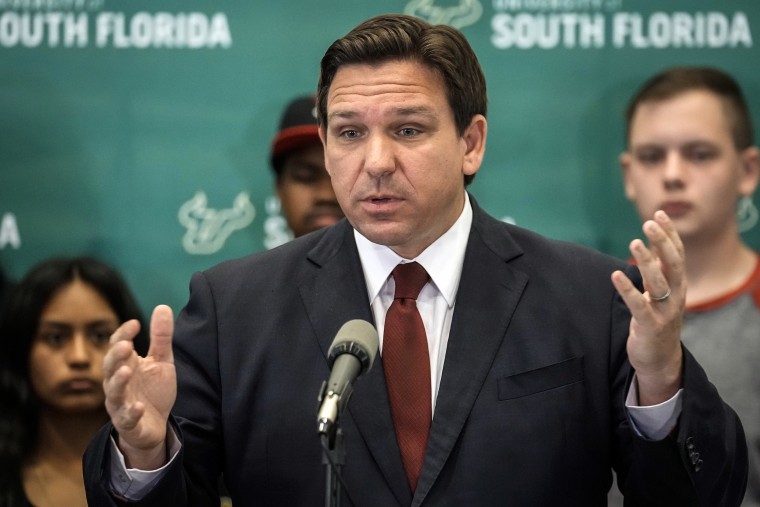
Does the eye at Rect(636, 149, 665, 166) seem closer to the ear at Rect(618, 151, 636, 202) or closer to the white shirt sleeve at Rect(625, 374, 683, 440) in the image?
the ear at Rect(618, 151, 636, 202)

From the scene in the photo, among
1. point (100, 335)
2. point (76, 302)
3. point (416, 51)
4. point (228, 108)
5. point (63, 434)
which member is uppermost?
point (416, 51)

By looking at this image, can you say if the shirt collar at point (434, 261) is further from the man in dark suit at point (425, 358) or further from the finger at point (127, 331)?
the finger at point (127, 331)

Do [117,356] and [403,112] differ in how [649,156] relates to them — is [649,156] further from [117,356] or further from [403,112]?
[117,356]

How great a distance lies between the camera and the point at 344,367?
212cm

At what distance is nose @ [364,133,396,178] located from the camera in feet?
8.93

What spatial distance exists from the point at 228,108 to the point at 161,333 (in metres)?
2.35

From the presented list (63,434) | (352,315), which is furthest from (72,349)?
(352,315)

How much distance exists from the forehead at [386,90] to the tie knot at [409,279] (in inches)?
14.7

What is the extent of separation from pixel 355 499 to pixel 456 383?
0.34 m

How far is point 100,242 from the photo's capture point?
4699mm

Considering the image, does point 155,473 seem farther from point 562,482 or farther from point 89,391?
point 89,391

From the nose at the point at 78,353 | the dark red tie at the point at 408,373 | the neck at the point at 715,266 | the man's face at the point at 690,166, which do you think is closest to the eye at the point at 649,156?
the man's face at the point at 690,166

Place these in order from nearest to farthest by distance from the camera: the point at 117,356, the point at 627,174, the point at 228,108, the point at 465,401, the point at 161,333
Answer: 1. the point at 117,356
2. the point at 161,333
3. the point at 465,401
4. the point at 627,174
5. the point at 228,108

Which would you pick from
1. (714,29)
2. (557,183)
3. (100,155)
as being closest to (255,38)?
(100,155)
